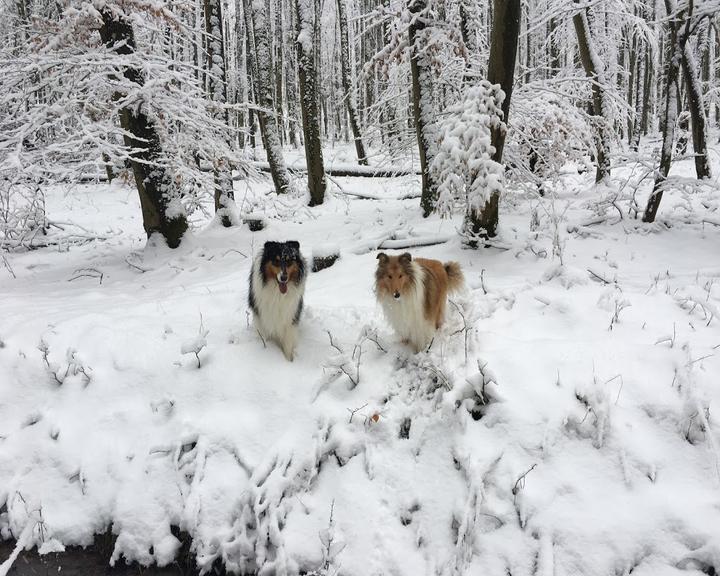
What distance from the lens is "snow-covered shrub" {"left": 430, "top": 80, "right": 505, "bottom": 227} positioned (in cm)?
591

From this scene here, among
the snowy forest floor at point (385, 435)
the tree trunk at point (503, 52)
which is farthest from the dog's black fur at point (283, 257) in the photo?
the tree trunk at point (503, 52)

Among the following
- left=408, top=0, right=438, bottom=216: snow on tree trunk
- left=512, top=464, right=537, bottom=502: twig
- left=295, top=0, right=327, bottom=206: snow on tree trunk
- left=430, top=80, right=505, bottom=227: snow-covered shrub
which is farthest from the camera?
left=295, top=0, right=327, bottom=206: snow on tree trunk

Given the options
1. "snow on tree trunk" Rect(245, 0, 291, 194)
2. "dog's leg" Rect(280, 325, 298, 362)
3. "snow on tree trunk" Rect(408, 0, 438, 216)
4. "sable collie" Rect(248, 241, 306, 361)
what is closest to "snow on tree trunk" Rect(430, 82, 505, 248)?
"snow on tree trunk" Rect(408, 0, 438, 216)

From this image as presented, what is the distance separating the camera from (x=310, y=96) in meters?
11.7

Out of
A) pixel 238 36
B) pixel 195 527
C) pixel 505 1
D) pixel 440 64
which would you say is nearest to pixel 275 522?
pixel 195 527

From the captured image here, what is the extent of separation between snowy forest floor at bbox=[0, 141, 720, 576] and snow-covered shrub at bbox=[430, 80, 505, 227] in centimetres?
145

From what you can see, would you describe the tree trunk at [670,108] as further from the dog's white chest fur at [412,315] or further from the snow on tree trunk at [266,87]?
the snow on tree trunk at [266,87]

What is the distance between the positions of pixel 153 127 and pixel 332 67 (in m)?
30.0

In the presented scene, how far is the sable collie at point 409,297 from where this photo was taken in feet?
14.6

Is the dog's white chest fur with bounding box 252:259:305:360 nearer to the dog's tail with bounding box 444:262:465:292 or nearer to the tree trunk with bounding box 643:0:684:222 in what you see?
the dog's tail with bounding box 444:262:465:292

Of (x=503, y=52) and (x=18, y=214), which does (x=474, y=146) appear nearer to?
(x=503, y=52)

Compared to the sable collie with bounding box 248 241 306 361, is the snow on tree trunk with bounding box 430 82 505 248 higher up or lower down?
higher up

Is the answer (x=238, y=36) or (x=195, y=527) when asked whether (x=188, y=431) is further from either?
(x=238, y=36)

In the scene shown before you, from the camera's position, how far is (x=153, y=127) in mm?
7973
